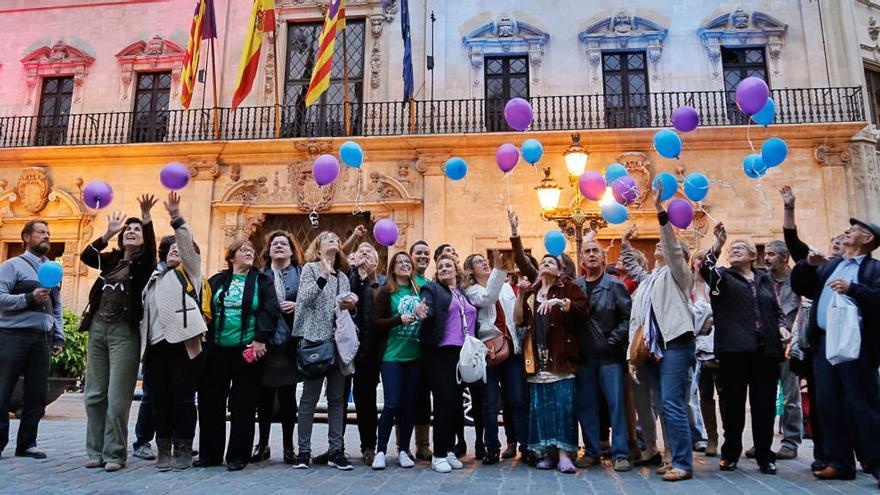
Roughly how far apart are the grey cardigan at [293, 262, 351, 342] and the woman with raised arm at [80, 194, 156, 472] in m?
1.25

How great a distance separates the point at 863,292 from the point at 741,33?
41.3 ft

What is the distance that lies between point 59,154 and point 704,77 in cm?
1634

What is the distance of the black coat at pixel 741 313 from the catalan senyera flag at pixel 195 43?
12.6 meters

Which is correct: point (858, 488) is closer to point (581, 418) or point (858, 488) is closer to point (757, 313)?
point (757, 313)

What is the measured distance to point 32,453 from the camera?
518 centimetres

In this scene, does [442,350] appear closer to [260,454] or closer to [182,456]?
[260,454]

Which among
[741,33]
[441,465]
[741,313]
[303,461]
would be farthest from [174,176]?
[741,33]

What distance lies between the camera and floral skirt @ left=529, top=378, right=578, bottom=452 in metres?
4.90

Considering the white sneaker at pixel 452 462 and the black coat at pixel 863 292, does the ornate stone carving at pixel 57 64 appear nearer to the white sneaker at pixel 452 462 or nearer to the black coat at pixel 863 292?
the white sneaker at pixel 452 462

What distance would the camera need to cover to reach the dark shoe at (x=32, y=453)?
5.14m

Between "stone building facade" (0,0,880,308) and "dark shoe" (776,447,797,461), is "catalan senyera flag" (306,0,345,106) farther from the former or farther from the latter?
"dark shoe" (776,447,797,461)

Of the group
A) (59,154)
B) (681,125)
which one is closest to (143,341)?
(681,125)

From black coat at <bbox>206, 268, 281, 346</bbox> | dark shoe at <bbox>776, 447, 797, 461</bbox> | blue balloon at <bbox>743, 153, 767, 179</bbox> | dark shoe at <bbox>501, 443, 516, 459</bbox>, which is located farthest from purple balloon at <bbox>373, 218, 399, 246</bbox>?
dark shoe at <bbox>776, 447, 797, 461</bbox>

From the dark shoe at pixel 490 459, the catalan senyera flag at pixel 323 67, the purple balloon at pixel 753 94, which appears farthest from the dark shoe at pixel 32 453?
the catalan senyera flag at pixel 323 67
